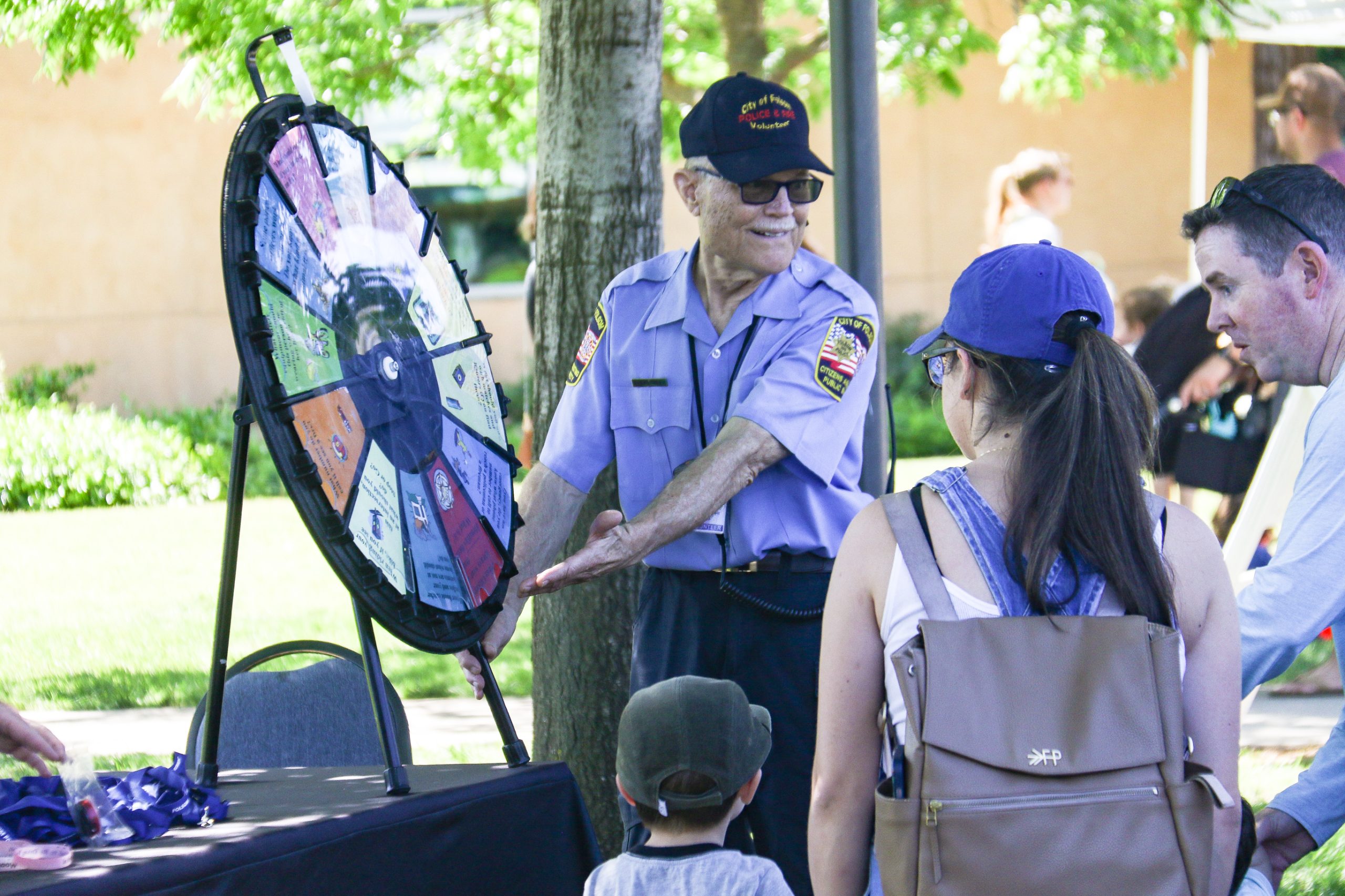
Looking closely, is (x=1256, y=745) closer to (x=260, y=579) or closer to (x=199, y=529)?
(x=260, y=579)

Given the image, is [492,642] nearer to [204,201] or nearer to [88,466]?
[88,466]

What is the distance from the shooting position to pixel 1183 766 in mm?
1987

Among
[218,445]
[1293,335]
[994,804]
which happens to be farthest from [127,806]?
[218,445]

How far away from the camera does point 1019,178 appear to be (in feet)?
25.6

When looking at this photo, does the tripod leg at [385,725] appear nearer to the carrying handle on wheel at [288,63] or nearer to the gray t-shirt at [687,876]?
the gray t-shirt at [687,876]

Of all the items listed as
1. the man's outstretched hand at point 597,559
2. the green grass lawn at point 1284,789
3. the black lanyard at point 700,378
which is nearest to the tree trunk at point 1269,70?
the green grass lawn at point 1284,789

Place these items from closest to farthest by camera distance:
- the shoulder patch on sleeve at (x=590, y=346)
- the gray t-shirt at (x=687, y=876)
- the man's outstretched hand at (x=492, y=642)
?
the gray t-shirt at (x=687, y=876), the man's outstretched hand at (x=492, y=642), the shoulder patch on sleeve at (x=590, y=346)

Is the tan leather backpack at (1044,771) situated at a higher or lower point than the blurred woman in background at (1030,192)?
lower

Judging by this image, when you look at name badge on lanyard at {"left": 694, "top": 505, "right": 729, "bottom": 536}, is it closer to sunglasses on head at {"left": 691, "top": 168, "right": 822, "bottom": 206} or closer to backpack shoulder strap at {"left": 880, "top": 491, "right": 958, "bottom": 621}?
sunglasses on head at {"left": 691, "top": 168, "right": 822, "bottom": 206}

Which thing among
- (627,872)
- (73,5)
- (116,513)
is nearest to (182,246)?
(116,513)

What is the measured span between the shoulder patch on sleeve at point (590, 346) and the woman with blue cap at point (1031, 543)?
1341 mm

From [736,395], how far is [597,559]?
0.58m

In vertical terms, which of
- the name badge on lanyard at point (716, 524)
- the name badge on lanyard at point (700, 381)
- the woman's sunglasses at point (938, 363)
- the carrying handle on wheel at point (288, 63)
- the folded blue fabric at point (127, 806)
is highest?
the carrying handle on wheel at point (288, 63)

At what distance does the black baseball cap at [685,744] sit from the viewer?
2469 millimetres
